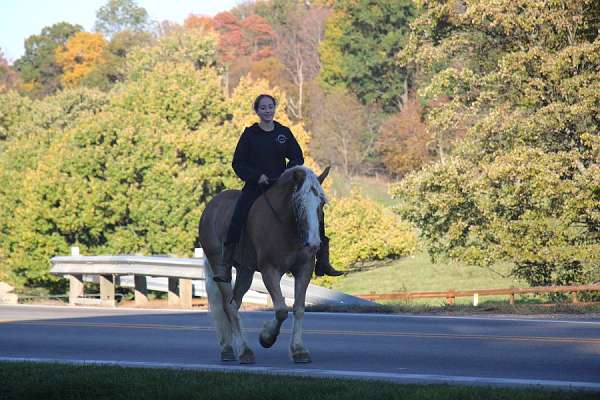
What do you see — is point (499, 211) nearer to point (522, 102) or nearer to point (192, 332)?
point (522, 102)

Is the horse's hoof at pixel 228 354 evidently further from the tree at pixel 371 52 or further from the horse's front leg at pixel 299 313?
the tree at pixel 371 52

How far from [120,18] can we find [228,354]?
436 feet

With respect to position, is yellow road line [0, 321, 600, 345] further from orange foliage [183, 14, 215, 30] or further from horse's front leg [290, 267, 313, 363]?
orange foliage [183, 14, 215, 30]

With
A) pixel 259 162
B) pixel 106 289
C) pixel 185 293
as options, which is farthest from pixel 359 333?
pixel 106 289

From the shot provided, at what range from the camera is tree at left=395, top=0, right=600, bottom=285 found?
29750 millimetres

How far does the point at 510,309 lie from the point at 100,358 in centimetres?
883

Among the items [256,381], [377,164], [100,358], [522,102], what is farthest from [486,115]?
[377,164]

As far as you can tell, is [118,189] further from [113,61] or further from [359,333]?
[113,61]

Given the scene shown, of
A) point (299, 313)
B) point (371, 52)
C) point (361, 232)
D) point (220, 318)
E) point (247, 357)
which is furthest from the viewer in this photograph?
point (371, 52)

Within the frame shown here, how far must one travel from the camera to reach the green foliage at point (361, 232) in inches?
2413

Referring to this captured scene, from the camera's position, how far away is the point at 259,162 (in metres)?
12.1

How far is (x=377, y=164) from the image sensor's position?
311 ft

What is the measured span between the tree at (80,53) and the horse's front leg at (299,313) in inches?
4592

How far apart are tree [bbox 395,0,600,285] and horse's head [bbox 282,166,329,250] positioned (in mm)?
18724
